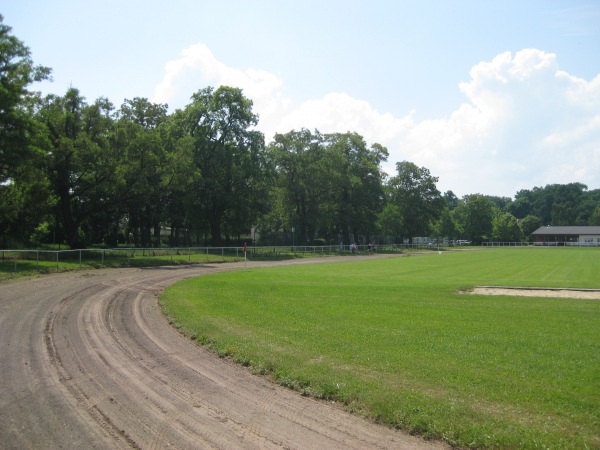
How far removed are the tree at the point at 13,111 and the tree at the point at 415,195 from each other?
7373 cm

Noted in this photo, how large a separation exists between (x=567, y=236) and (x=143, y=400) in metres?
139

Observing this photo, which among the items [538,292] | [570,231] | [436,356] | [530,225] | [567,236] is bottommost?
[538,292]

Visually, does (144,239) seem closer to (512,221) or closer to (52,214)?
(52,214)

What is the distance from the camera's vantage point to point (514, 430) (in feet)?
17.2

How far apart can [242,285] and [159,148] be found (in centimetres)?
2678

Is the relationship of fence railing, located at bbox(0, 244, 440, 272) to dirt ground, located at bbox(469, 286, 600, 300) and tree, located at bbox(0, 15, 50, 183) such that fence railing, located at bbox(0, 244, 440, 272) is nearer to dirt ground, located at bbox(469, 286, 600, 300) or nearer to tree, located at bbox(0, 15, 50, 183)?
tree, located at bbox(0, 15, 50, 183)

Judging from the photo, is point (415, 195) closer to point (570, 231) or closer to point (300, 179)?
point (300, 179)

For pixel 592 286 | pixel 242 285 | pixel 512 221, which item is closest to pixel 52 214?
pixel 242 285

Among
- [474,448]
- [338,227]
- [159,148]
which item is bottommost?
[474,448]

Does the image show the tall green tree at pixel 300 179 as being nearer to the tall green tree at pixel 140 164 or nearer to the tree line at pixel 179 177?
the tree line at pixel 179 177

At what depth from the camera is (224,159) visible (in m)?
52.5

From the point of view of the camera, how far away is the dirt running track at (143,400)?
5.25 metres

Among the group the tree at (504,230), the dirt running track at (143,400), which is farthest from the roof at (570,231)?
the dirt running track at (143,400)

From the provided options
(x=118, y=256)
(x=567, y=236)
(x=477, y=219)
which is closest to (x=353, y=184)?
(x=118, y=256)
